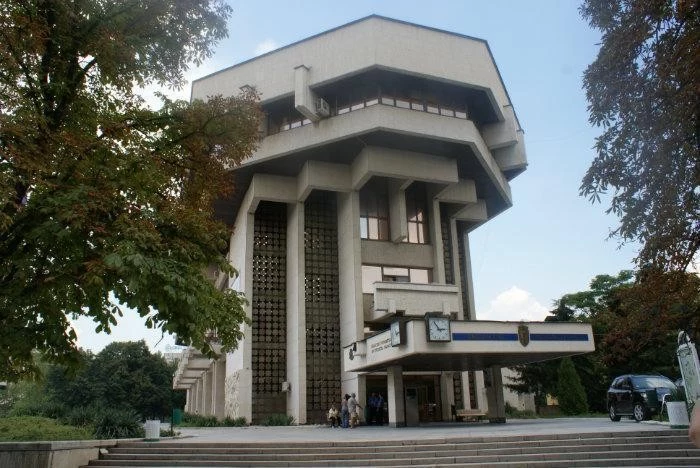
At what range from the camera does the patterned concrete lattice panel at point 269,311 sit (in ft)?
94.5

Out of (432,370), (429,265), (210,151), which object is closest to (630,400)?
Result: (432,370)

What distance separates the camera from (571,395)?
32.7 metres

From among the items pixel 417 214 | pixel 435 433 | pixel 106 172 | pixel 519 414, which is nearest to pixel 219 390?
pixel 417 214

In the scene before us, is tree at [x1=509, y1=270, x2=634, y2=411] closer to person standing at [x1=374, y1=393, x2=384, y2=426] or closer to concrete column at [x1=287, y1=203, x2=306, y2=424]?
person standing at [x1=374, y1=393, x2=384, y2=426]

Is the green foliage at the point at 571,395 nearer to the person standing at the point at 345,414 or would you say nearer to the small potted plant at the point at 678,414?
the person standing at the point at 345,414

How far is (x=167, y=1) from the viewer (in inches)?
343

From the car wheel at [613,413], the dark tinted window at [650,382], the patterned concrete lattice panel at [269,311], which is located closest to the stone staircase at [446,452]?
the dark tinted window at [650,382]

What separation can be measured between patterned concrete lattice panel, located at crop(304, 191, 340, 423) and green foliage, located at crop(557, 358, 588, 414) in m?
13.3

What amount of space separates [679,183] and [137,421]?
15233mm

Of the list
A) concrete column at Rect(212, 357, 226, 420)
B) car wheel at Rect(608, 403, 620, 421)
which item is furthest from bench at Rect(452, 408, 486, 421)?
concrete column at Rect(212, 357, 226, 420)

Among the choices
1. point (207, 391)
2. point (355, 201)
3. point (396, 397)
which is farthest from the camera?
point (207, 391)

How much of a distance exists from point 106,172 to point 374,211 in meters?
23.5

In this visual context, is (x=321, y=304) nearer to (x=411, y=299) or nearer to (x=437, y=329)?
(x=411, y=299)

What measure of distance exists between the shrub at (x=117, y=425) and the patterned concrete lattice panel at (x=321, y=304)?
11.9m
